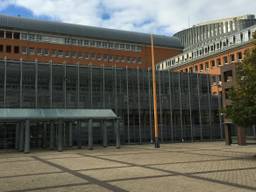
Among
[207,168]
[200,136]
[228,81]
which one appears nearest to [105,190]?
[207,168]

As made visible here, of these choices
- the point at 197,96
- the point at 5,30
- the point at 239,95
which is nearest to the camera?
the point at 239,95

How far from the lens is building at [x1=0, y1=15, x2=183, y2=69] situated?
81.8 metres

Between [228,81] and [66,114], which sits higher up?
[228,81]

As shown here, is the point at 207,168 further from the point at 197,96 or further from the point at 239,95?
the point at 197,96

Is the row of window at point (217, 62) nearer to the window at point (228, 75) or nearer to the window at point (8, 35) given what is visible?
the window at point (228, 75)

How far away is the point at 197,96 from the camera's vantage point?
5509 cm

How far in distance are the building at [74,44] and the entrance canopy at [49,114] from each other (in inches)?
1765

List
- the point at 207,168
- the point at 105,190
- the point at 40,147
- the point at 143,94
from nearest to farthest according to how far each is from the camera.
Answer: the point at 105,190
the point at 207,168
the point at 40,147
the point at 143,94

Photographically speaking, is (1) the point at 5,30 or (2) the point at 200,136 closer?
(2) the point at 200,136

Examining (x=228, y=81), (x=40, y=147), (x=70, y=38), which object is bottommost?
(x=40, y=147)

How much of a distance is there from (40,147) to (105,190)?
1262 inches

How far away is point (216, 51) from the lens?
3093 inches

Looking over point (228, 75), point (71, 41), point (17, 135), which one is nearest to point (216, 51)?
point (228, 75)

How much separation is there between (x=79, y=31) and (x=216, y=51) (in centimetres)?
3400
